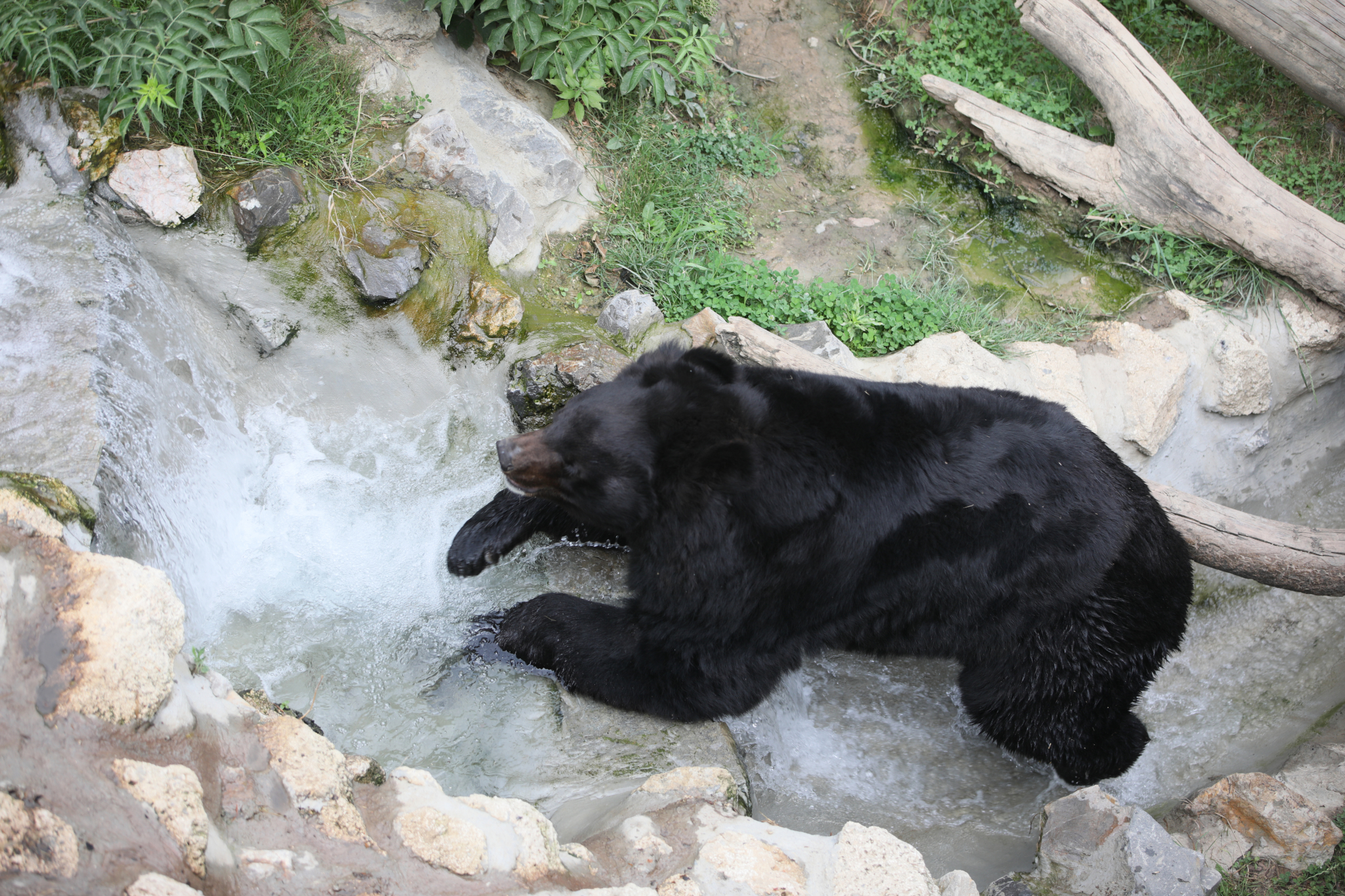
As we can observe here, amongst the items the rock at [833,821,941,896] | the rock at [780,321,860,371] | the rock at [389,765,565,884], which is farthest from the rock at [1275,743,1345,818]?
the rock at [389,765,565,884]

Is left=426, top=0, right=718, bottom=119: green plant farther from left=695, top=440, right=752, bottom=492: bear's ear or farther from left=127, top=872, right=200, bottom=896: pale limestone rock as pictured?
left=127, top=872, right=200, bottom=896: pale limestone rock

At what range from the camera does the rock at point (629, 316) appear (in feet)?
13.3

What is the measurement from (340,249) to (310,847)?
2.59m

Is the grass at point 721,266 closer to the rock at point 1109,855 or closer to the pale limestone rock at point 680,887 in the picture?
the rock at point 1109,855

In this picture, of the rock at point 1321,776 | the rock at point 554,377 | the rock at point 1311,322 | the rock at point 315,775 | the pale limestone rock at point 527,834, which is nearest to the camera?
the rock at point 315,775

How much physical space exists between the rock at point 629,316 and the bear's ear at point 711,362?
3.93 feet

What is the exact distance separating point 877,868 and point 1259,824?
6.00 feet

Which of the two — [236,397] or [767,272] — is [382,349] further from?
[767,272]

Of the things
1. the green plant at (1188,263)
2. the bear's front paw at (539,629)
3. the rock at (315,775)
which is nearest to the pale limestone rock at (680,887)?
the rock at (315,775)

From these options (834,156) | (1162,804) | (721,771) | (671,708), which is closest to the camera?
(721,771)

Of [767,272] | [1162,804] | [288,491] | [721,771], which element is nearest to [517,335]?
[288,491]

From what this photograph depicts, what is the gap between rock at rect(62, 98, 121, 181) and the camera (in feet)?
11.2

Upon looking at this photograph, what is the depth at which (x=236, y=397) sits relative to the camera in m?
3.65

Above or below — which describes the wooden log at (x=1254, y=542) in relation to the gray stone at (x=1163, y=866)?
above
